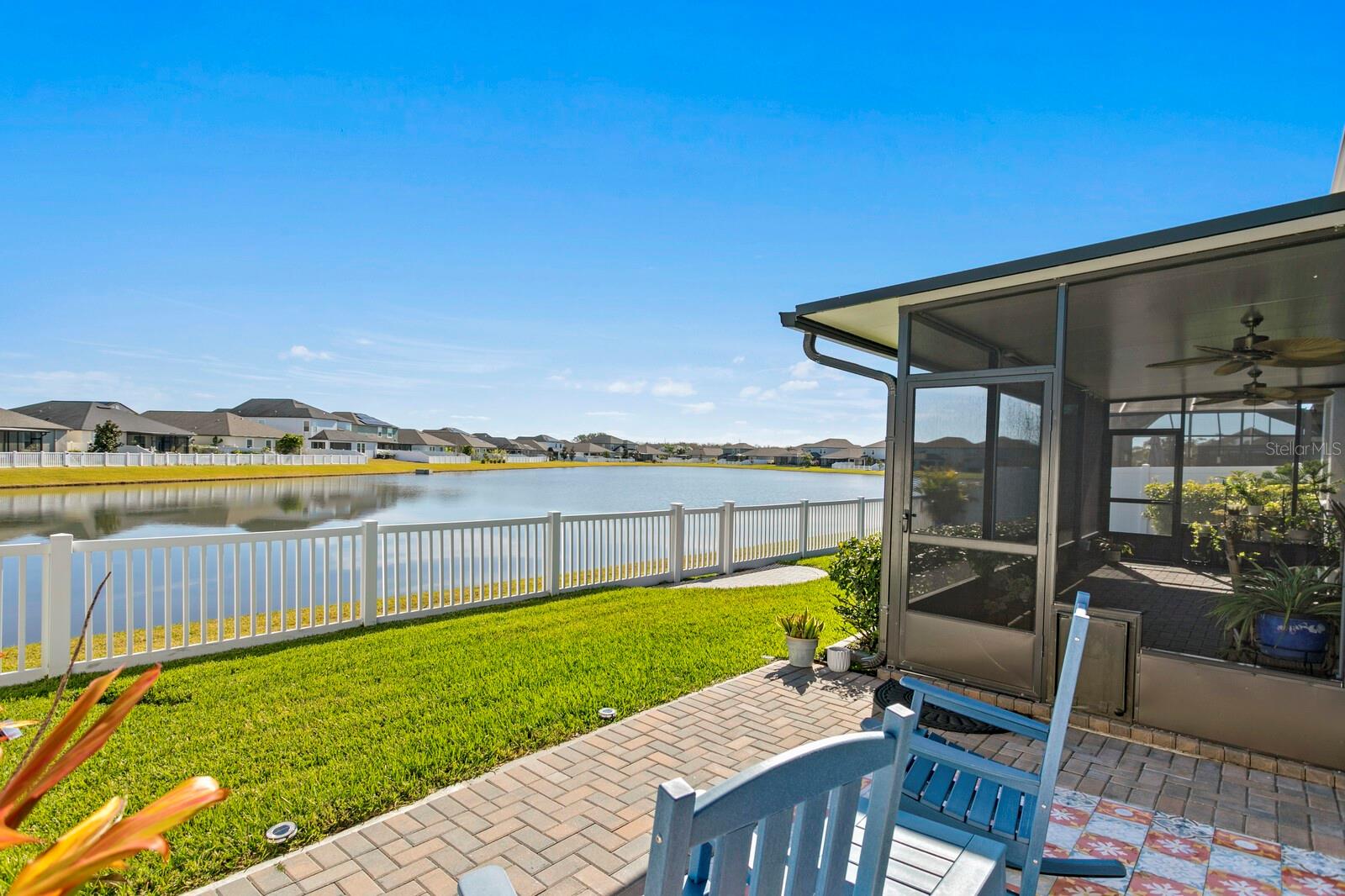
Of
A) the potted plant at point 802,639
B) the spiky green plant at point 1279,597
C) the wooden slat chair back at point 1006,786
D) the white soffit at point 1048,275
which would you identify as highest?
the white soffit at point 1048,275

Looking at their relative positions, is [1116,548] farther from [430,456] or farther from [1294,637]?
[430,456]

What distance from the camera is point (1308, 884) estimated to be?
7.98 feet

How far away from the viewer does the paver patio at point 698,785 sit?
241cm

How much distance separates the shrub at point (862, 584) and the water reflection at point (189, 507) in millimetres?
7940

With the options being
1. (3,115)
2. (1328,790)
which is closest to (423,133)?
(3,115)

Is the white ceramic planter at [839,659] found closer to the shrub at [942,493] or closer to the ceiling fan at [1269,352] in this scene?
the shrub at [942,493]

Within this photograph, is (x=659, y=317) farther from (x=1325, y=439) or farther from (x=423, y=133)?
(x=1325, y=439)

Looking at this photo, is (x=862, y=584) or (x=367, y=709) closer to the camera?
(x=367, y=709)

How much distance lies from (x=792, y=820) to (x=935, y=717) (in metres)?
3.37

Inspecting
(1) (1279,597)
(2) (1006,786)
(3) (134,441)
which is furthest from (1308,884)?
(3) (134,441)

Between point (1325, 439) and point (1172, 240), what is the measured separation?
2.90 metres

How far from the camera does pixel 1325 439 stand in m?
4.79

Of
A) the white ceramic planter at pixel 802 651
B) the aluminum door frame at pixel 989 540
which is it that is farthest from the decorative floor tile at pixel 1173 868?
the white ceramic planter at pixel 802 651

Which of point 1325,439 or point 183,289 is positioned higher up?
point 183,289
